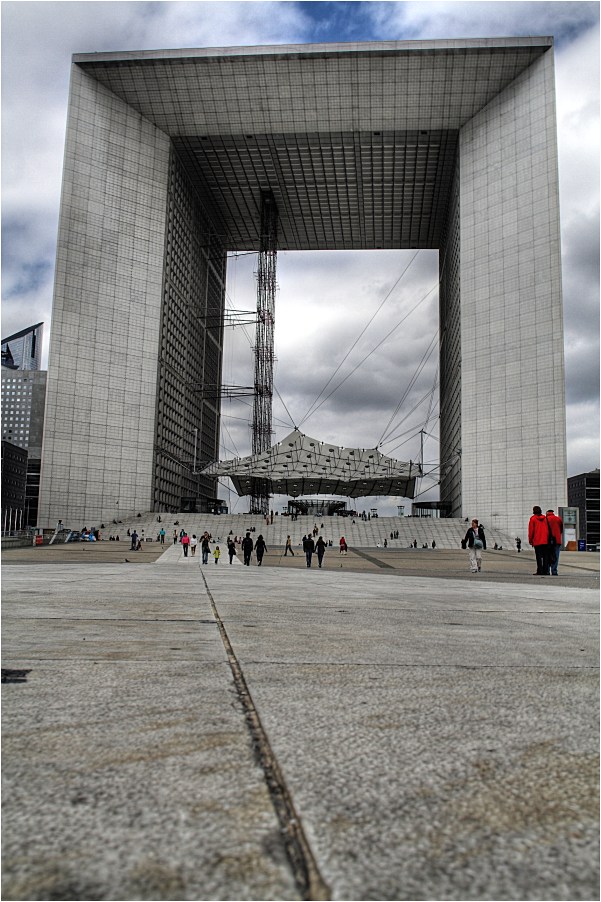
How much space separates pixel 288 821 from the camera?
4.58ft

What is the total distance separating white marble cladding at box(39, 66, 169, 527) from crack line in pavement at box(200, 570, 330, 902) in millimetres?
59607

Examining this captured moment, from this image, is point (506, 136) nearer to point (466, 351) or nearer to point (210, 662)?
point (466, 351)

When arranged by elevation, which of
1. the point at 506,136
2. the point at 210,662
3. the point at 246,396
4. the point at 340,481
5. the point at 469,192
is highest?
the point at 506,136

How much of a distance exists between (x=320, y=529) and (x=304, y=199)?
3751 cm

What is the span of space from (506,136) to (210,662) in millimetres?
64212

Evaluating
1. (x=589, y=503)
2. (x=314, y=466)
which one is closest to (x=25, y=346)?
(x=314, y=466)

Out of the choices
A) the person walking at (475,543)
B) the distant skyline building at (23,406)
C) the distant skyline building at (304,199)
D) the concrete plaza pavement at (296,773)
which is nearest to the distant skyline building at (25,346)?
the distant skyline building at (23,406)

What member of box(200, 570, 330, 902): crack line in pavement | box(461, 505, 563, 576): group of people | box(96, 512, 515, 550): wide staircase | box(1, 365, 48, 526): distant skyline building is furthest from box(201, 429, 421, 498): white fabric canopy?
box(1, 365, 48, 526): distant skyline building

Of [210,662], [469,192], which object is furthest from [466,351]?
[210,662]

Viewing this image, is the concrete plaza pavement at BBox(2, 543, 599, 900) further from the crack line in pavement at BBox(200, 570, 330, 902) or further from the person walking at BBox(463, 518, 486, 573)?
the person walking at BBox(463, 518, 486, 573)

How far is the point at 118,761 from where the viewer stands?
175 centimetres

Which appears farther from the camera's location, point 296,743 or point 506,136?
point 506,136

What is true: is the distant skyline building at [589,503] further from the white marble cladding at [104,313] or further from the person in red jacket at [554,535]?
the person in red jacket at [554,535]

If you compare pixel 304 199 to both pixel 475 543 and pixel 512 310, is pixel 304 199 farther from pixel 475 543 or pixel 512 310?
pixel 475 543
